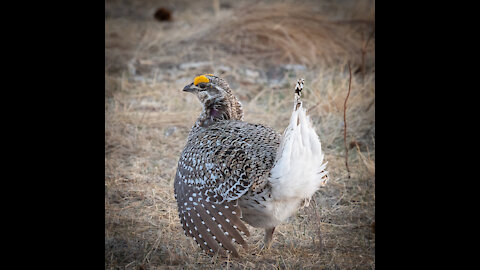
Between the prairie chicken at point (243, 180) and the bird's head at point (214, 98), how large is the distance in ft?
1.62

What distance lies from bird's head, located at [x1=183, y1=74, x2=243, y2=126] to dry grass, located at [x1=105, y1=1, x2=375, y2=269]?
0.92 metres

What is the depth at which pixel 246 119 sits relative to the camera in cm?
620

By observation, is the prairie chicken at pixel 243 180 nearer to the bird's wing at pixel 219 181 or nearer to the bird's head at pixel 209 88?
the bird's wing at pixel 219 181

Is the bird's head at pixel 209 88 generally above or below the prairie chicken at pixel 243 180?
above

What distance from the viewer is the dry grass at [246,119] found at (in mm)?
3730

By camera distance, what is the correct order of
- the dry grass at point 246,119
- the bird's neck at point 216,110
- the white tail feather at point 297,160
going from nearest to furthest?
the white tail feather at point 297,160, the dry grass at point 246,119, the bird's neck at point 216,110

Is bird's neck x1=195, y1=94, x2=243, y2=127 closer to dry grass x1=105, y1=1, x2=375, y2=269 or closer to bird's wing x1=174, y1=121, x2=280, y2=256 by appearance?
bird's wing x1=174, y1=121, x2=280, y2=256

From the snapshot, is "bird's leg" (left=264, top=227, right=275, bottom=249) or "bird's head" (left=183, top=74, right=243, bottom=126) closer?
"bird's leg" (left=264, top=227, right=275, bottom=249)

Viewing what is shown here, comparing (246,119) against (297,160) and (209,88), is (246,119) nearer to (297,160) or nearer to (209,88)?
(209,88)

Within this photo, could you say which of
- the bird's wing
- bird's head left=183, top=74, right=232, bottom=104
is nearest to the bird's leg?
the bird's wing

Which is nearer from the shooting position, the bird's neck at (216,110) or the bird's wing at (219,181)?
the bird's wing at (219,181)

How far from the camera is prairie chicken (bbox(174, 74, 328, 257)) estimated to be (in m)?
3.12

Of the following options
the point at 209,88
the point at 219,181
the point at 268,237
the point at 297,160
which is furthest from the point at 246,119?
the point at 297,160

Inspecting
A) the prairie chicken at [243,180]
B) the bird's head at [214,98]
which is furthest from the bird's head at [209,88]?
the prairie chicken at [243,180]
